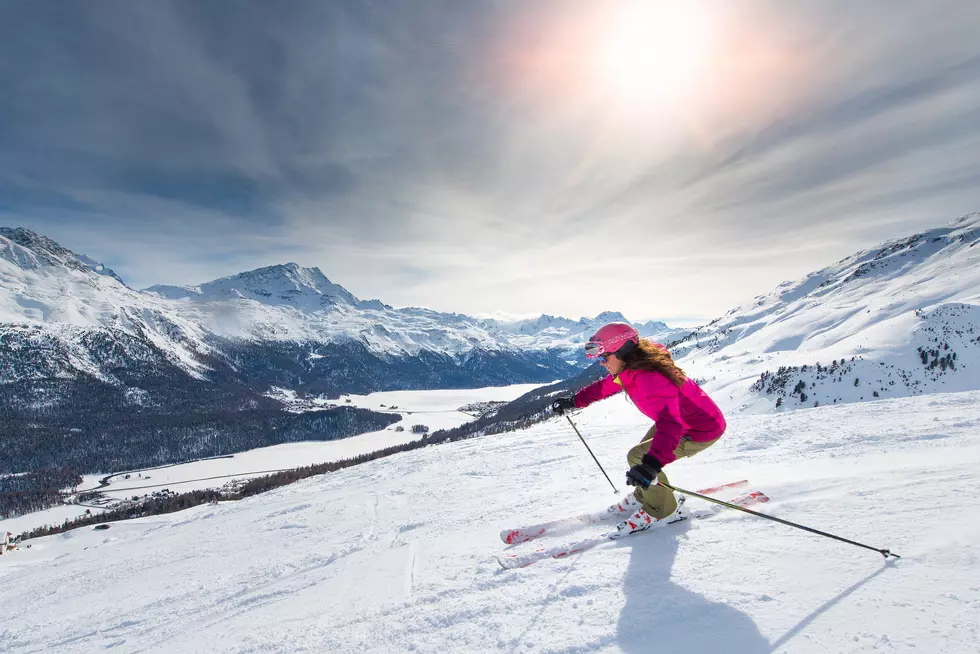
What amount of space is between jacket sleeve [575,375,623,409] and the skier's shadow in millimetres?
2733

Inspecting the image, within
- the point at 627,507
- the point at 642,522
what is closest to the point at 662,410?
the point at 642,522

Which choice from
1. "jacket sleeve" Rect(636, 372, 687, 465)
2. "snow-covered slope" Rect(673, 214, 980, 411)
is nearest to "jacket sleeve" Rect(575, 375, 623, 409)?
"jacket sleeve" Rect(636, 372, 687, 465)

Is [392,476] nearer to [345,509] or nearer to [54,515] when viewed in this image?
[345,509]

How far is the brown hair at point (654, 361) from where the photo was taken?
191 inches

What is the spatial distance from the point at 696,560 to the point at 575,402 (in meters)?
3.18

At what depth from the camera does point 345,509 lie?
11.8 m

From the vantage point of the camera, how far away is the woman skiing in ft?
14.8

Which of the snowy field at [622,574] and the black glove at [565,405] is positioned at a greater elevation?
the black glove at [565,405]

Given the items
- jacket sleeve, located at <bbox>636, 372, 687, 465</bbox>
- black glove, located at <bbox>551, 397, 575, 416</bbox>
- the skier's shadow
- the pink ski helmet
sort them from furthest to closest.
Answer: black glove, located at <bbox>551, 397, 575, 416</bbox>, the pink ski helmet, jacket sleeve, located at <bbox>636, 372, 687, 465</bbox>, the skier's shadow

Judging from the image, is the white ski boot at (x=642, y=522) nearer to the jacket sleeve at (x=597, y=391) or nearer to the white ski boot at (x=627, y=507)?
the white ski boot at (x=627, y=507)

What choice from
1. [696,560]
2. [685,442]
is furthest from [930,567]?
[685,442]

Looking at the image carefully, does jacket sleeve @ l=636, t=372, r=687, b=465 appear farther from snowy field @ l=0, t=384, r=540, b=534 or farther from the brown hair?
snowy field @ l=0, t=384, r=540, b=534

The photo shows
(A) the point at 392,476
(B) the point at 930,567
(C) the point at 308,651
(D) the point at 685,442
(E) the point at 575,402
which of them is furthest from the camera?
(A) the point at 392,476

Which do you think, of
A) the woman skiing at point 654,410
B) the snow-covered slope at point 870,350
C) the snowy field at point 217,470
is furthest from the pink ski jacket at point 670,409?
the snowy field at point 217,470
